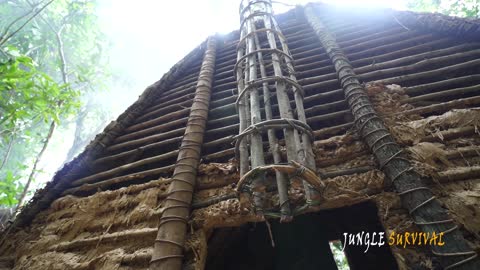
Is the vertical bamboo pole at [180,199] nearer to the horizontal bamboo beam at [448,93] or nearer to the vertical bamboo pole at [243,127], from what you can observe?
the vertical bamboo pole at [243,127]

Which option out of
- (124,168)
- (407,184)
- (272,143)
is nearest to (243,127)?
(272,143)

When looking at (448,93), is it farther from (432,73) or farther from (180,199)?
(180,199)

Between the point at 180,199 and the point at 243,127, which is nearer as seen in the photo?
the point at 180,199

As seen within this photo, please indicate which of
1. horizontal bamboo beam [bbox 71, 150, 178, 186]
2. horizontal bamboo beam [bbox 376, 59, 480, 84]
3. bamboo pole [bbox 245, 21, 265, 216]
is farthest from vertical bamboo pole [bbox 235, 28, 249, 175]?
horizontal bamboo beam [bbox 376, 59, 480, 84]

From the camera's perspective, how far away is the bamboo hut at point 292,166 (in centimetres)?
178

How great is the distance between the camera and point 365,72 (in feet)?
10.3

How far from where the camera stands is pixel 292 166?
1556mm

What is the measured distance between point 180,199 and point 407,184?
1.79 m

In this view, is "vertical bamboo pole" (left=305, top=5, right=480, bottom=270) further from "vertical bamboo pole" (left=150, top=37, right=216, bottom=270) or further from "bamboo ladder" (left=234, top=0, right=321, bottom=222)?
"vertical bamboo pole" (left=150, top=37, right=216, bottom=270)

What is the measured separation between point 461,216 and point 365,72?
200 cm

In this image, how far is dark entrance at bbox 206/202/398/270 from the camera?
396cm

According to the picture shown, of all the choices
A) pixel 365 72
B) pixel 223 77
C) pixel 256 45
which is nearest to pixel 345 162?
pixel 365 72

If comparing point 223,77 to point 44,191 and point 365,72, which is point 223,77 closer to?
point 365,72

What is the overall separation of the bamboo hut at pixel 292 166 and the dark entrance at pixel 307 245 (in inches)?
0.8
